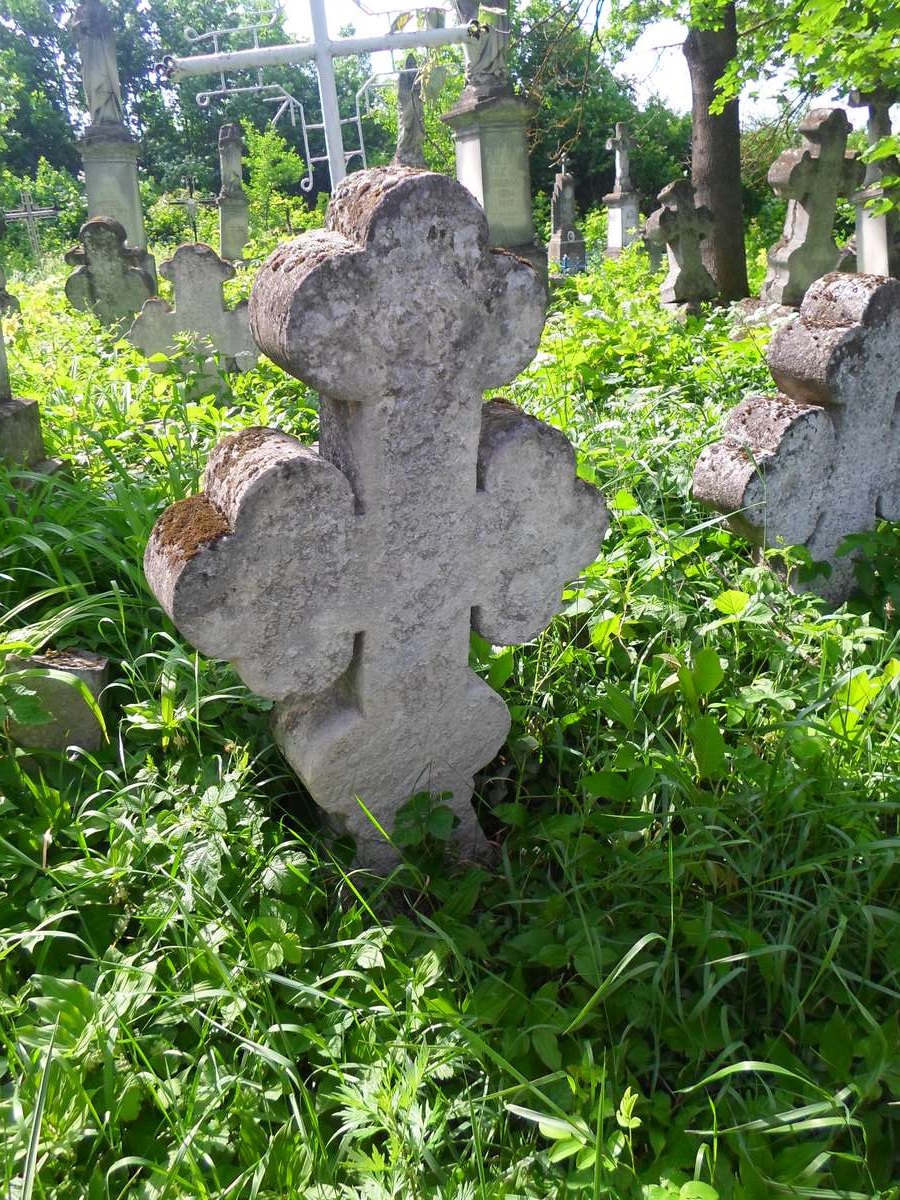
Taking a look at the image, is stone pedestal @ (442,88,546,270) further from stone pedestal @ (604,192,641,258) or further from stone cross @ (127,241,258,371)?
stone pedestal @ (604,192,641,258)

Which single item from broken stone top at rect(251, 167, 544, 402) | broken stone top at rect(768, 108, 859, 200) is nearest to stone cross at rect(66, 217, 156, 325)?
broken stone top at rect(768, 108, 859, 200)

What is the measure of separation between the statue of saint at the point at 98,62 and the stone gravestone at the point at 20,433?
1024 centimetres

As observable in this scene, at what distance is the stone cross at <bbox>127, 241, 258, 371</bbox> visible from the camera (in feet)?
23.4

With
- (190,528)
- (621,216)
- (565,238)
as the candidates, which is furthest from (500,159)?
(565,238)

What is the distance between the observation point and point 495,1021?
163 cm

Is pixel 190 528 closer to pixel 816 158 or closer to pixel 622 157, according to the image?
pixel 816 158

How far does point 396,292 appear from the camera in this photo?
1.66 m

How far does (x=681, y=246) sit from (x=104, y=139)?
24.8 feet

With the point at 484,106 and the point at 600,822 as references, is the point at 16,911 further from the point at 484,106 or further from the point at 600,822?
the point at 484,106

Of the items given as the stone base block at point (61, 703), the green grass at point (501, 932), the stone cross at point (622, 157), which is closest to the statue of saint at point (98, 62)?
the stone cross at point (622, 157)

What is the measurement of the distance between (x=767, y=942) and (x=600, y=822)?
382mm

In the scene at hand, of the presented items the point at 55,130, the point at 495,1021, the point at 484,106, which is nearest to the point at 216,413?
the point at 495,1021

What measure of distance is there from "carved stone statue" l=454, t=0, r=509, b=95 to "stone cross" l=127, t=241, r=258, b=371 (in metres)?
2.95

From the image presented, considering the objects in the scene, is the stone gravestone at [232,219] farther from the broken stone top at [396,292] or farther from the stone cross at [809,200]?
the broken stone top at [396,292]
